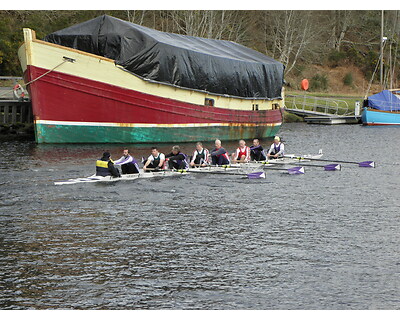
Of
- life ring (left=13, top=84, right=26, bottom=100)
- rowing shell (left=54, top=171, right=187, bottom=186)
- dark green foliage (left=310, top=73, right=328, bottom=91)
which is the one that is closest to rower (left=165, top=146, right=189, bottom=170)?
rowing shell (left=54, top=171, right=187, bottom=186)

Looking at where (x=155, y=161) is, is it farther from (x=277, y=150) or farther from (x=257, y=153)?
(x=277, y=150)

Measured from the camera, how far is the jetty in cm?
6122

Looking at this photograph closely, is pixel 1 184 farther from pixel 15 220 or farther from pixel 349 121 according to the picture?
pixel 349 121

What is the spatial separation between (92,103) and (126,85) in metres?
2.26

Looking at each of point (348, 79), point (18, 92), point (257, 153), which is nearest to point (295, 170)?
point (257, 153)

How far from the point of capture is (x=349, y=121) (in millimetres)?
62281

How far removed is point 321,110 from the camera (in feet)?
217

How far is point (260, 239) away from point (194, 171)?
10.6 meters

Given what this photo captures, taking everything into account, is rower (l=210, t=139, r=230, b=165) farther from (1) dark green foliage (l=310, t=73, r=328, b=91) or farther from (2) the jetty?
(1) dark green foliage (l=310, t=73, r=328, b=91)

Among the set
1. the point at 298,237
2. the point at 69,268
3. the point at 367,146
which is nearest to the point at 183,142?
the point at 367,146

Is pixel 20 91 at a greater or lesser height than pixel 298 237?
greater

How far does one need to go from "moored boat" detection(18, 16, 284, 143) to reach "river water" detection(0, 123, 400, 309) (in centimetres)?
769

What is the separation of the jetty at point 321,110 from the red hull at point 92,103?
25.5 m

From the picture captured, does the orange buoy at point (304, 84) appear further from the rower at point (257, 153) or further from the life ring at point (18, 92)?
the rower at point (257, 153)
